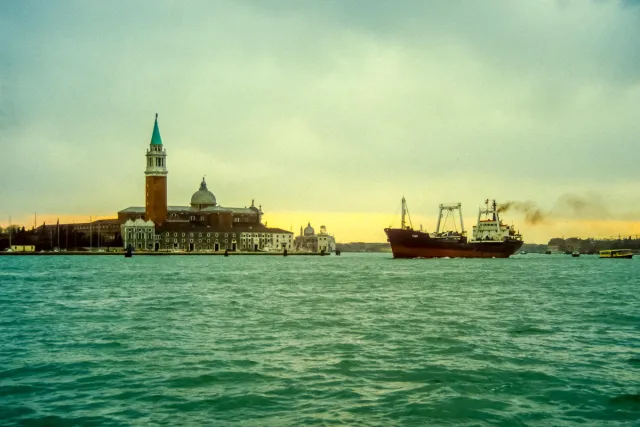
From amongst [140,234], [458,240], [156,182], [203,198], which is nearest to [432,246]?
[458,240]

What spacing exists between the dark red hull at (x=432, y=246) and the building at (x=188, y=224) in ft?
219

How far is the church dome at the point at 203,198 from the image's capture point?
169 meters

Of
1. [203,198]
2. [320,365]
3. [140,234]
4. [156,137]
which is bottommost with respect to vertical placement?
[320,365]

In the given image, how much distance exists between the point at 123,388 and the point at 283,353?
4.19m

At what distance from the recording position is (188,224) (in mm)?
160250

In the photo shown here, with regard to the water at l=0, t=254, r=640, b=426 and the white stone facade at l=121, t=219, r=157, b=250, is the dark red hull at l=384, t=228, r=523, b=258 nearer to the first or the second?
the white stone facade at l=121, t=219, r=157, b=250

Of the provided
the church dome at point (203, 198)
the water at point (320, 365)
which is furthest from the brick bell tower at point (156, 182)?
the water at point (320, 365)

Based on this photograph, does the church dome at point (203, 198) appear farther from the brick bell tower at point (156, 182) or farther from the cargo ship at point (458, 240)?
the cargo ship at point (458, 240)

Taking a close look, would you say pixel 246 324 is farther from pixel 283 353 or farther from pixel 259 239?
pixel 259 239

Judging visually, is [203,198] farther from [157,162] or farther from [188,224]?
[157,162]

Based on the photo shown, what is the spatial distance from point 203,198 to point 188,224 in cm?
1168

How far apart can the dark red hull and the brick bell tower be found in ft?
215

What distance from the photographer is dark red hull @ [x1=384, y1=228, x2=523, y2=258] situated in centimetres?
9712

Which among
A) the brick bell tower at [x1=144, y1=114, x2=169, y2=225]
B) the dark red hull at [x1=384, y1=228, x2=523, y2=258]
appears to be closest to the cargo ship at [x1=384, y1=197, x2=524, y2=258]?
the dark red hull at [x1=384, y1=228, x2=523, y2=258]
